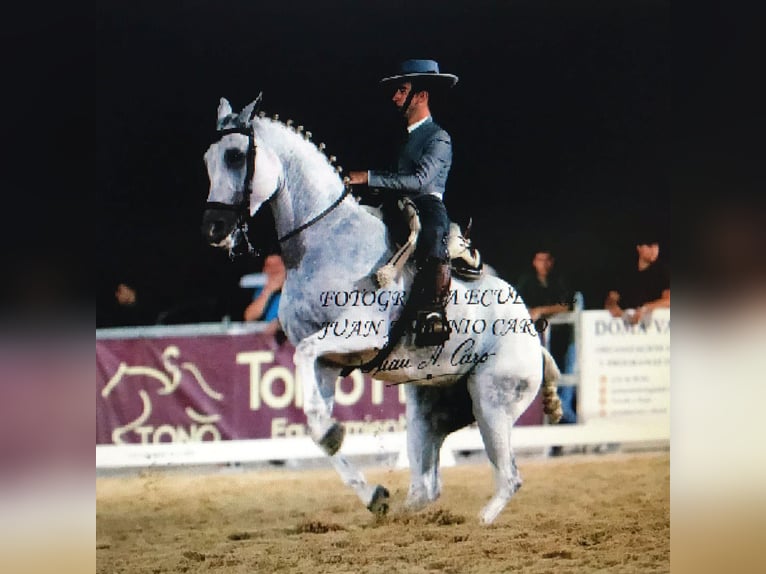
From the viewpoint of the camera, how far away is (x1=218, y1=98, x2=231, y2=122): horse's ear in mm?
3787

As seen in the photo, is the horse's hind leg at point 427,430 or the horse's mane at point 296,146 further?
the horse's hind leg at point 427,430

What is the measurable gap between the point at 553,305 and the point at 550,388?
361 millimetres

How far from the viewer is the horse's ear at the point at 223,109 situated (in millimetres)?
3787

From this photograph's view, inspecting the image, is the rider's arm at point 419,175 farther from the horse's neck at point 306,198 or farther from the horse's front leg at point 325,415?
the horse's front leg at point 325,415

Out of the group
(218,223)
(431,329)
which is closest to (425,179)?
(431,329)

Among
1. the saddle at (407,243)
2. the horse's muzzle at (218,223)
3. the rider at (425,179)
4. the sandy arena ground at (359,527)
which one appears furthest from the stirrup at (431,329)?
the horse's muzzle at (218,223)

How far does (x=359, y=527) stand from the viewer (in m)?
3.86

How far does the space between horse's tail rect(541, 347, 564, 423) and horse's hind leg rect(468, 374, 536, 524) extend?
4.0 inches

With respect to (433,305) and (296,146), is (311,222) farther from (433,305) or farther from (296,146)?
(433,305)

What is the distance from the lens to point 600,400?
402cm

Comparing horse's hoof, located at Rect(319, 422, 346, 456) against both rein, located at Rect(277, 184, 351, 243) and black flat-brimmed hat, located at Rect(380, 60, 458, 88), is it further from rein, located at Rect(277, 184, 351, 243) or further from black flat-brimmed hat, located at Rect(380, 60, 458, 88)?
black flat-brimmed hat, located at Rect(380, 60, 458, 88)

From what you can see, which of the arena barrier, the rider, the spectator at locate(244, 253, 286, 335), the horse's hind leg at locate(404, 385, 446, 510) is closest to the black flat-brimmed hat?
the rider

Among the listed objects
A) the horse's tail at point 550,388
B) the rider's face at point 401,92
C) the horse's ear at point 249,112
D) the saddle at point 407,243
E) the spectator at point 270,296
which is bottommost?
the horse's tail at point 550,388
